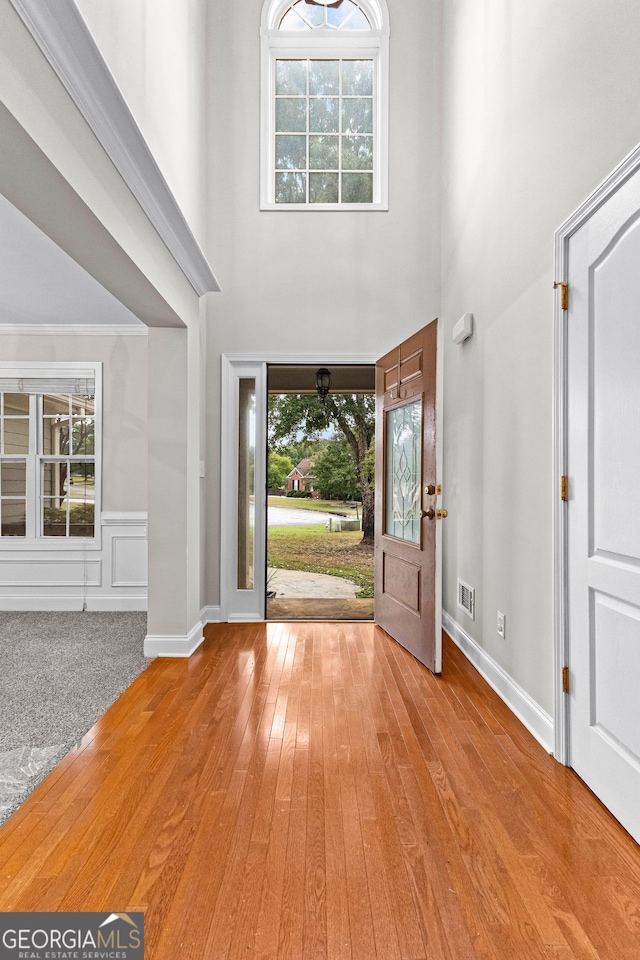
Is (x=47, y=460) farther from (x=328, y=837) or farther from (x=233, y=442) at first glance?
(x=328, y=837)

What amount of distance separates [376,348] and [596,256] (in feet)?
8.35

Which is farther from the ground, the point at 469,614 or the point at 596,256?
the point at 596,256

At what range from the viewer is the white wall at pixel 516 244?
211cm

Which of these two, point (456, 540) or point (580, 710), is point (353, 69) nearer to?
point (456, 540)

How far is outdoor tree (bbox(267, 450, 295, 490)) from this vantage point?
998cm

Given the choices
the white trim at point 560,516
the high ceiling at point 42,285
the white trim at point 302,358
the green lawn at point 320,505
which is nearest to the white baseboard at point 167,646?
the white trim at point 302,358

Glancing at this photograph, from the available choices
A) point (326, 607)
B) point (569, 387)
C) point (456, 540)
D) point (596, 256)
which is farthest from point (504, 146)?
point (326, 607)

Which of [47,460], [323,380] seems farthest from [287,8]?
[47,460]

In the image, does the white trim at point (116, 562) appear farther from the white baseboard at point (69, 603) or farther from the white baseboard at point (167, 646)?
the white baseboard at point (167, 646)

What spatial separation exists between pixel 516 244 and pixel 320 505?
7.39 metres

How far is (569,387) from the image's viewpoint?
2297 mm

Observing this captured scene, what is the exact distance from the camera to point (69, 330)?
4969 mm

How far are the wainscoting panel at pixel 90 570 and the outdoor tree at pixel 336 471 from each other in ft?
17.1

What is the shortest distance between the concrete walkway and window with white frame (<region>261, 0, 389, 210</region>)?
14.4ft
